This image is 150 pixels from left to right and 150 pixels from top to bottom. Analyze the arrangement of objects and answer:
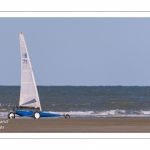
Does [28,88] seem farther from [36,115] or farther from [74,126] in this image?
[74,126]

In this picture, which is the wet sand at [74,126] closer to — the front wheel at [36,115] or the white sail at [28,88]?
the front wheel at [36,115]

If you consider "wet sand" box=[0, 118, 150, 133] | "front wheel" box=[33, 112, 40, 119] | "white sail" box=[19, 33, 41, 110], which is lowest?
"wet sand" box=[0, 118, 150, 133]

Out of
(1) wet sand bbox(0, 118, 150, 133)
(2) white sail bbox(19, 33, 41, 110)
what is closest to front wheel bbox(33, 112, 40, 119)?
(2) white sail bbox(19, 33, 41, 110)

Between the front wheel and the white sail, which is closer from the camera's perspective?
the front wheel

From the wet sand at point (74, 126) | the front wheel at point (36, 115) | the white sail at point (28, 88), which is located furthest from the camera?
the white sail at point (28, 88)

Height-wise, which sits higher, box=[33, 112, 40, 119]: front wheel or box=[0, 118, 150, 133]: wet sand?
box=[33, 112, 40, 119]: front wheel

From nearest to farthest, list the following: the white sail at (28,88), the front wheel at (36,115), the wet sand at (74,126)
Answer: the wet sand at (74,126), the front wheel at (36,115), the white sail at (28,88)

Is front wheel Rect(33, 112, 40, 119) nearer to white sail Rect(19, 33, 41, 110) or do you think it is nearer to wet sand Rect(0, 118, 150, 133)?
white sail Rect(19, 33, 41, 110)

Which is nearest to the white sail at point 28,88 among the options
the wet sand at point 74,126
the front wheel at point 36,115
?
the front wheel at point 36,115

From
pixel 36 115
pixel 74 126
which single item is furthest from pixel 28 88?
pixel 74 126

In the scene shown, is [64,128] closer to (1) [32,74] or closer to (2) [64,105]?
(1) [32,74]

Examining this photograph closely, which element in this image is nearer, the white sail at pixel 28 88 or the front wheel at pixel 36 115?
the front wheel at pixel 36 115
